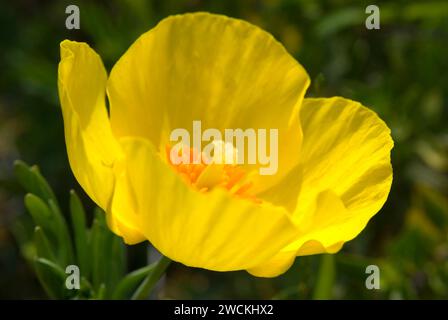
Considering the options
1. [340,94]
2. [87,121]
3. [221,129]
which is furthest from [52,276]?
[340,94]

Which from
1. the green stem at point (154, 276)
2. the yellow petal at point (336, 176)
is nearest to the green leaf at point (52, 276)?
the green stem at point (154, 276)

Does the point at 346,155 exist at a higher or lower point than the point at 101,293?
higher

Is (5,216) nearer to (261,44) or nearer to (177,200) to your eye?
(261,44)

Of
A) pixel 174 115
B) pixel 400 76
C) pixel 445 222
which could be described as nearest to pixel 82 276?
pixel 174 115

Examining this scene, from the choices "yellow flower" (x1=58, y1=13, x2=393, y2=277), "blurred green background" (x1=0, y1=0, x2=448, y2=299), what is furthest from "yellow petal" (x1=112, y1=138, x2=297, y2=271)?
"blurred green background" (x1=0, y1=0, x2=448, y2=299)

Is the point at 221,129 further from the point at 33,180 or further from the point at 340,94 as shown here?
the point at 340,94

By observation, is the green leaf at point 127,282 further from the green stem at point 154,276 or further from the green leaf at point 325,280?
the green leaf at point 325,280

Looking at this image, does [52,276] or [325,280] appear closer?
[52,276]
